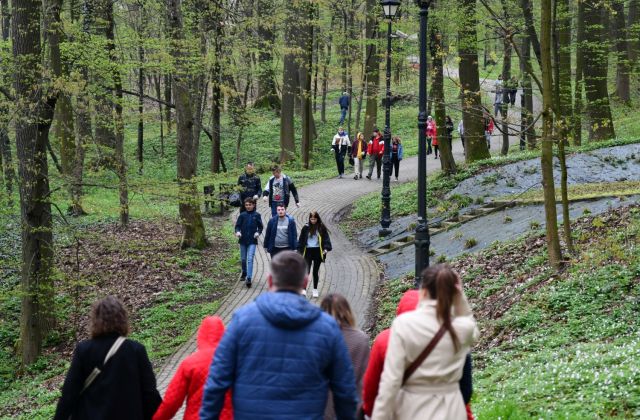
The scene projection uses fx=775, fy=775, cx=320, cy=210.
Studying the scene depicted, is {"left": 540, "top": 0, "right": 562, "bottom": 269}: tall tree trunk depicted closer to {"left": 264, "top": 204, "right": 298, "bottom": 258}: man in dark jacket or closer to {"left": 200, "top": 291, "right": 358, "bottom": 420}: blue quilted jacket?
{"left": 264, "top": 204, "right": 298, "bottom": 258}: man in dark jacket

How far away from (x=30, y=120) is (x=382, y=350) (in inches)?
379

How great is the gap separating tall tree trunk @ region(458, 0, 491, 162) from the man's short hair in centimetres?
1613

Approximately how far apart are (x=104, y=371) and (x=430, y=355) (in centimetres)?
211

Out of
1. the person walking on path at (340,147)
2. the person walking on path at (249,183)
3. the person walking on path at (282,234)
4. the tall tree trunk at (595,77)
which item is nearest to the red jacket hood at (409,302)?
the person walking on path at (282,234)

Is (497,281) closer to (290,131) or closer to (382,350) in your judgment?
(382,350)

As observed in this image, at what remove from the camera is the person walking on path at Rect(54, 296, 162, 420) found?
4.86 metres

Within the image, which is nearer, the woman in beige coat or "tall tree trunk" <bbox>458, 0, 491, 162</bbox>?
the woman in beige coat

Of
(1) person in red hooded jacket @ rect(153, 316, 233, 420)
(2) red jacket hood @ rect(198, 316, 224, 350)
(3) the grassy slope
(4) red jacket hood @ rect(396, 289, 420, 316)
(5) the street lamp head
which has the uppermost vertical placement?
(5) the street lamp head

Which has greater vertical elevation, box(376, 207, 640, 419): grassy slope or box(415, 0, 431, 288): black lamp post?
box(415, 0, 431, 288): black lamp post

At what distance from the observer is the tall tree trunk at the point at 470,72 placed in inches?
849

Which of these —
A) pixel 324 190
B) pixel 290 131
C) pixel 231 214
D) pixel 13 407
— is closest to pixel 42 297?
pixel 13 407

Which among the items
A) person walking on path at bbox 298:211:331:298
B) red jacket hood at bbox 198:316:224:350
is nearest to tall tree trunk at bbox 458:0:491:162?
person walking on path at bbox 298:211:331:298

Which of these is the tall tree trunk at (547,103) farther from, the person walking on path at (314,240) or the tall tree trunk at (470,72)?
the tall tree trunk at (470,72)

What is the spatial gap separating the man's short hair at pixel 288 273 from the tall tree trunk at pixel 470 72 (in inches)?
635
